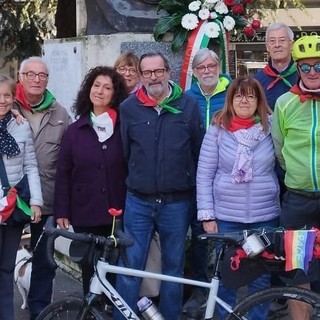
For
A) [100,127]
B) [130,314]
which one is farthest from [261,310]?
[100,127]

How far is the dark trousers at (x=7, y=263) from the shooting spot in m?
4.33

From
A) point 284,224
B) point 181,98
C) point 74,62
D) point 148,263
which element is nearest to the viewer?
point 284,224

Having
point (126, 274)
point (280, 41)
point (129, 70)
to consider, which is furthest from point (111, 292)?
point (280, 41)

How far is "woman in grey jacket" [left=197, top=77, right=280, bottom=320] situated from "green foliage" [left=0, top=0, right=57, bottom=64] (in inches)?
333

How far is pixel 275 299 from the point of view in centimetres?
349

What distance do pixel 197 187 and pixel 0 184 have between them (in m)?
1.17

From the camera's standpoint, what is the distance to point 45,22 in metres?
12.8

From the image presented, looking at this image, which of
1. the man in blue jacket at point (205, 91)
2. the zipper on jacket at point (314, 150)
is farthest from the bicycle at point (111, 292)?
the man in blue jacket at point (205, 91)

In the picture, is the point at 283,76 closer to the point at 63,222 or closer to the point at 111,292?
the point at 63,222

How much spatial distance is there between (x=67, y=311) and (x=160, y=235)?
3.00 feet

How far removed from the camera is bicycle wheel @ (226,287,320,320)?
3.39 metres

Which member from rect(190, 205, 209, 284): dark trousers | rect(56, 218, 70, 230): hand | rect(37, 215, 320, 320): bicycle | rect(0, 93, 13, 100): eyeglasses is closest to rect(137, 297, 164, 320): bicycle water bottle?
rect(37, 215, 320, 320): bicycle

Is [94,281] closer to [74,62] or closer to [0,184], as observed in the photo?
[0,184]

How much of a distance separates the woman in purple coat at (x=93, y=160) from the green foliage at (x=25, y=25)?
793cm
